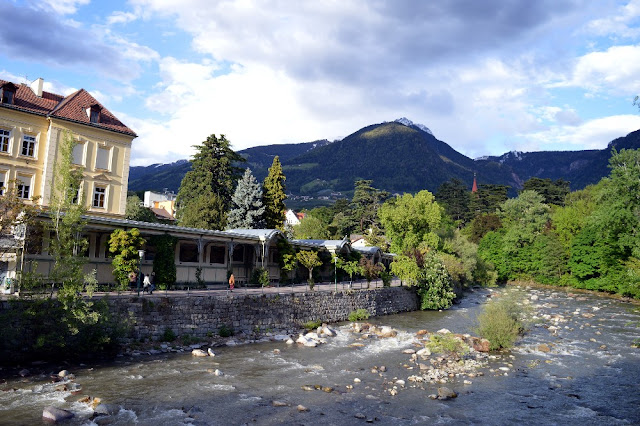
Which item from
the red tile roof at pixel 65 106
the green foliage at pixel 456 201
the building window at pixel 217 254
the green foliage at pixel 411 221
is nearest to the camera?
the red tile roof at pixel 65 106

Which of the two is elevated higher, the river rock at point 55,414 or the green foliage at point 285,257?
the green foliage at point 285,257

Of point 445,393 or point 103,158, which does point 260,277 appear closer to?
point 103,158

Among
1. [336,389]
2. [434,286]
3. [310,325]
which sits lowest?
[336,389]

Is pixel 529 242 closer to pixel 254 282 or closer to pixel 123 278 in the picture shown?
pixel 254 282

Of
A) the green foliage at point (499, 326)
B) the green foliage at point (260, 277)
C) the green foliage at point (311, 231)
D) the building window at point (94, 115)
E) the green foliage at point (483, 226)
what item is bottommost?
the green foliage at point (499, 326)

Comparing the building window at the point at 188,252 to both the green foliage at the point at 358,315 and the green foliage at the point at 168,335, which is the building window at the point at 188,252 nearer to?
the green foliage at the point at 168,335

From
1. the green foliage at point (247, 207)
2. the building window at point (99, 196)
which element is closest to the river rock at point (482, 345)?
the building window at point (99, 196)

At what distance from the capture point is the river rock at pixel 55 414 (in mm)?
11366

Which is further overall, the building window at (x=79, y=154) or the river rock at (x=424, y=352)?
the building window at (x=79, y=154)

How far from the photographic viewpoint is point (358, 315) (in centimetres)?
3058

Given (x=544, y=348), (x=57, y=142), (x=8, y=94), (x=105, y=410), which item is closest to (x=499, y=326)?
(x=544, y=348)

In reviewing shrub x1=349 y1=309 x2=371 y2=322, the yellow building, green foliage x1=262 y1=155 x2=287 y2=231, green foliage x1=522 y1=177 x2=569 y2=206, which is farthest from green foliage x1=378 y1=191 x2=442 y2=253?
green foliage x1=522 y1=177 x2=569 y2=206

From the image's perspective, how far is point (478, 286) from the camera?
6019 centimetres

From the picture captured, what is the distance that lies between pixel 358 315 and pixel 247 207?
22412 millimetres
